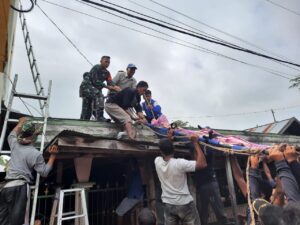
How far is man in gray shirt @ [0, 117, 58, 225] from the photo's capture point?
124 inches

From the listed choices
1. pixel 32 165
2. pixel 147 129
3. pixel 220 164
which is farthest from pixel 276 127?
pixel 32 165

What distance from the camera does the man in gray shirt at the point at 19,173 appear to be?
10.4 feet

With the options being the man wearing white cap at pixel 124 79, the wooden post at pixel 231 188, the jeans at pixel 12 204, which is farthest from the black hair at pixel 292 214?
the man wearing white cap at pixel 124 79

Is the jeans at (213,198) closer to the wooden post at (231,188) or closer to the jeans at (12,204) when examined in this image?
the wooden post at (231,188)

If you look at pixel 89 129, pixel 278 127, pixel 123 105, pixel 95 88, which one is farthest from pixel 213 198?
pixel 278 127

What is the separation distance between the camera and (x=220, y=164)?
6562 millimetres

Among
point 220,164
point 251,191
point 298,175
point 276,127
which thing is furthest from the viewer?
point 276,127

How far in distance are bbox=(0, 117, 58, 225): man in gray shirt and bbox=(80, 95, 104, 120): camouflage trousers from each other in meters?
3.02

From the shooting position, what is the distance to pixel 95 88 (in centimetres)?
653

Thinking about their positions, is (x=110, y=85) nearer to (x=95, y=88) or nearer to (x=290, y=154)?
(x=95, y=88)

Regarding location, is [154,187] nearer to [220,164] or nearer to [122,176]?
[122,176]

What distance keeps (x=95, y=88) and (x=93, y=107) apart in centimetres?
51

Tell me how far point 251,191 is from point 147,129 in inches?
137

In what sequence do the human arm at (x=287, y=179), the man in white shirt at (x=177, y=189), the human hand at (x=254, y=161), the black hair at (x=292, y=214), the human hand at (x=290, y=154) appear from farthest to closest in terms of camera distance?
the man in white shirt at (x=177, y=189) → the human hand at (x=254, y=161) → the human hand at (x=290, y=154) → the human arm at (x=287, y=179) → the black hair at (x=292, y=214)
